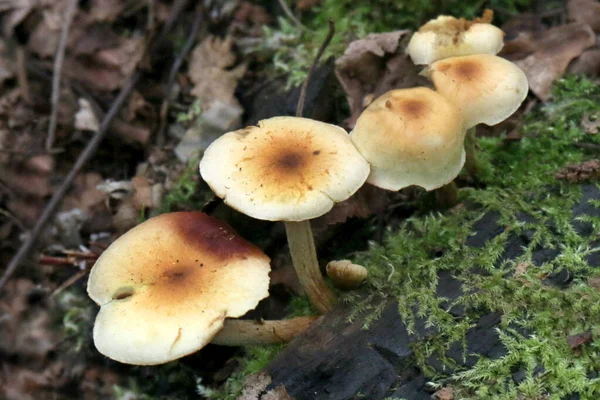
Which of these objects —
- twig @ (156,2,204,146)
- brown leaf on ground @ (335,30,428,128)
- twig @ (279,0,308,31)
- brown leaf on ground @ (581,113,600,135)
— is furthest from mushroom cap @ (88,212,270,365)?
twig @ (279,0,308,31)

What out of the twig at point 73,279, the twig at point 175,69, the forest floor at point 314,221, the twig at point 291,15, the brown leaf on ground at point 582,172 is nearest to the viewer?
the forest floor at point 314,221

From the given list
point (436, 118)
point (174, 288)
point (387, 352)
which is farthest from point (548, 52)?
point (174, 288)

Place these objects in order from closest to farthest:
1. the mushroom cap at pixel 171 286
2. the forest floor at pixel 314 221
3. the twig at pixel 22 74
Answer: the mushroom cap at pixel 171 286 → the forest floor at pixel 314 221 → the twig at pixel 22 74

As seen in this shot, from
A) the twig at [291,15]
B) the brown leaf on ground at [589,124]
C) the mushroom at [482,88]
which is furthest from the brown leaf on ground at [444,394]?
the twig at [291,15]

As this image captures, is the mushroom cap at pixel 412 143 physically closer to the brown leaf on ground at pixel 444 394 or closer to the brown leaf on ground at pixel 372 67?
the brown leaf on ground at pixel 444 394

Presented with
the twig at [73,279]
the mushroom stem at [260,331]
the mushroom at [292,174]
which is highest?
the mushroom at [292,174]

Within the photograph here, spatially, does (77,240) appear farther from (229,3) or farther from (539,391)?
(539,391)

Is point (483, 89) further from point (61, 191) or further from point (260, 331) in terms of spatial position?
point (61, 191)
